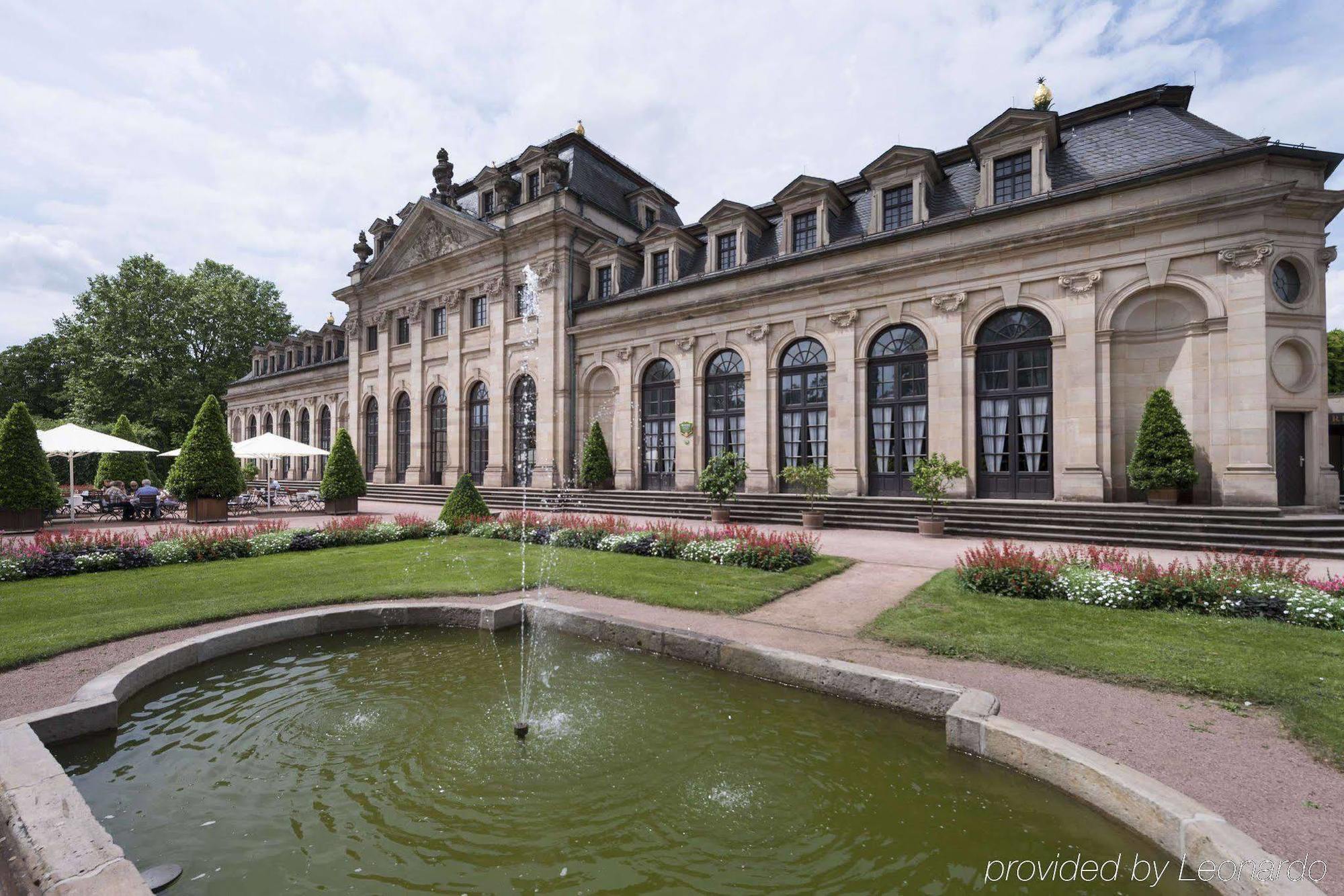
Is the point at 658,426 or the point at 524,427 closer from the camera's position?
the point at 658,426

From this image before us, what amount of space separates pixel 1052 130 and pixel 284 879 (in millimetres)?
22112

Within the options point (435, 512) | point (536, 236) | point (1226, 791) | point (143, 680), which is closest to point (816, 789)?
point (1226, 791)

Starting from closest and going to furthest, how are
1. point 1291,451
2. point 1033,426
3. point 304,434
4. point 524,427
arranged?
1. point 1291,451
2. point 1033,426
3. point 524,427
4. point 304,434

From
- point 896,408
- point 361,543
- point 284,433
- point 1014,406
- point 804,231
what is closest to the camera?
point 361,543

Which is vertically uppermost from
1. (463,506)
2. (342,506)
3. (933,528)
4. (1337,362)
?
(1337,362)

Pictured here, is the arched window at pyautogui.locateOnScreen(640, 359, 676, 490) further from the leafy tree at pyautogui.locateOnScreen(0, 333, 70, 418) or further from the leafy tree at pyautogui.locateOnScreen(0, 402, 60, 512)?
the leafy tree at pyautogui.locateOnScreen(0, 333, 70, 418)

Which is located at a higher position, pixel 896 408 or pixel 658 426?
pixel 896 408

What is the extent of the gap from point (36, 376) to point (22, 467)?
5532cm

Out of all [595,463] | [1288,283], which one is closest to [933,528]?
[1288,283]

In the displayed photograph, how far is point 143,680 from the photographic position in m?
5.69

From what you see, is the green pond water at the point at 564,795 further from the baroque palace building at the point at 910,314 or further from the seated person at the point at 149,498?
the seated person at the point at 149,498

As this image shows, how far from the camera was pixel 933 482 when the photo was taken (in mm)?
15562

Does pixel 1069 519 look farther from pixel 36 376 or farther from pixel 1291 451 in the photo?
pixel 36 376

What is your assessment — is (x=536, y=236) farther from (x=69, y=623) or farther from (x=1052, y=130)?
(x=69, y=623)
